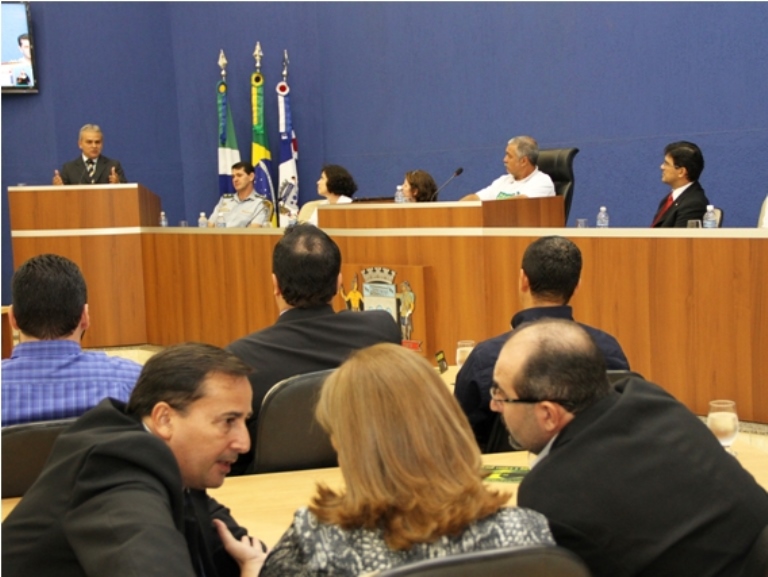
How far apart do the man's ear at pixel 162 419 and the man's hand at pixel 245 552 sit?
224mm

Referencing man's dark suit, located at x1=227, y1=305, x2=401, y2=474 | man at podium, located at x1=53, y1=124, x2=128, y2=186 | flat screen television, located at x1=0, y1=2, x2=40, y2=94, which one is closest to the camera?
man's dark suit, located at x1=227, y1=305, x2=401, y2=474

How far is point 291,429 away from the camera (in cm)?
296

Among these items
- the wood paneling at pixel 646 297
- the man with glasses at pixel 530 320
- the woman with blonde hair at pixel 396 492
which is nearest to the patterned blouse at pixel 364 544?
the woman with blonde hair at pixel 396 492

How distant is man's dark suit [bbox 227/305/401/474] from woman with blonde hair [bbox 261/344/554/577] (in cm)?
151

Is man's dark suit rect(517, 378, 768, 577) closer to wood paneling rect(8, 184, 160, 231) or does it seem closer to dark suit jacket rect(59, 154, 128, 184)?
wood paneling rect(8, 184, 160, 231)

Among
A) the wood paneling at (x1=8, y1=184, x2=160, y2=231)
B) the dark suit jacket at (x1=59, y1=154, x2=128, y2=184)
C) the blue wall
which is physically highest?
the blue wall

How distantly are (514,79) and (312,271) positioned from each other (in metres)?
6.46

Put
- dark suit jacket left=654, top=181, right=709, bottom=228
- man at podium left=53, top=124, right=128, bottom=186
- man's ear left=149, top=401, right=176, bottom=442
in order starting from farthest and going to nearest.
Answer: man at podium left=53, top=124, right=128, bottom=186, dark suit jacket left=654, top=181, right=709, bottom=228, man's ear left=149, top=401, right=176, bottom=442

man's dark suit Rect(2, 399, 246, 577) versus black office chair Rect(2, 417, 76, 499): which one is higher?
man's dark suit Rect(2, 399, 246, 577)

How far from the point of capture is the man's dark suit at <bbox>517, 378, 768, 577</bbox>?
1.91 m

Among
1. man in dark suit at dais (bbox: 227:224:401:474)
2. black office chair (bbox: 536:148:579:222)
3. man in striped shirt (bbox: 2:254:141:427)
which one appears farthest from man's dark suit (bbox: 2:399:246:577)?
black office chair (bbox: 536:148:579:222)

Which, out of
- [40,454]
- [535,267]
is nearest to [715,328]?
[535,267]

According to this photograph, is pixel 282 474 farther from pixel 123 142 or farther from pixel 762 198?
pixel 123 142

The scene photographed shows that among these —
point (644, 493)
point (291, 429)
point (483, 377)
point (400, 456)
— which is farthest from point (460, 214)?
point (400, 456)
